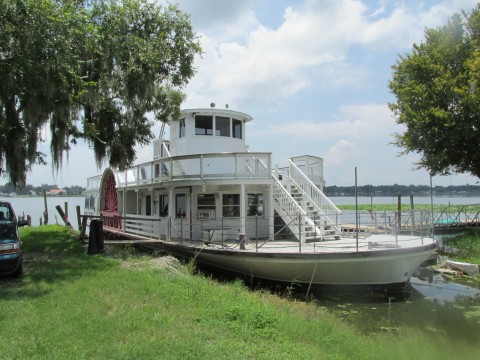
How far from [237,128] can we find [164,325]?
12.0 meters

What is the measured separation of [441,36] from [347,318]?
70.9 feet

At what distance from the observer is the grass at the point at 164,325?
5480 millimetres

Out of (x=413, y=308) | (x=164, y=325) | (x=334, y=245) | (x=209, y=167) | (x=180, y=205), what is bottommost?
(x=413, y=308)

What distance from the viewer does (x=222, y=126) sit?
17.1 meters

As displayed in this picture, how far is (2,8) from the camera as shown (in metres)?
9.77

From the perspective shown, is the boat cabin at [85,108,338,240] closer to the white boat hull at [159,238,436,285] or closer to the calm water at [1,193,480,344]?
the white boat hull at [159,238,436,285]

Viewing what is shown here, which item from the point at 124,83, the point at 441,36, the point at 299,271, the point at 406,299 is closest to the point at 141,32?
the point at 124,83

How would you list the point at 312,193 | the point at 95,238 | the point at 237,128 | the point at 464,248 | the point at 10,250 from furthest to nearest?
the point at 464,248
the point at 237,128
the point at 312,193
the point at 95,238
the point at 10,250

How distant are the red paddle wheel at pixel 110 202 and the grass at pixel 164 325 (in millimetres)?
11265

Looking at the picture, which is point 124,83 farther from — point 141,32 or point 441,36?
point 441,36

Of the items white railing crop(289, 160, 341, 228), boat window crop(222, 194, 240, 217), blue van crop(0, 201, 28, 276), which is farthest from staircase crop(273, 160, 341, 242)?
blue van crop(0, 201, 28, 276)

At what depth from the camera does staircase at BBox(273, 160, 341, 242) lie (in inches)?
519

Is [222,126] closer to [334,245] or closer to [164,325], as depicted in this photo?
[334,245]

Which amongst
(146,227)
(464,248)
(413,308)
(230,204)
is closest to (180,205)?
(146,227)
